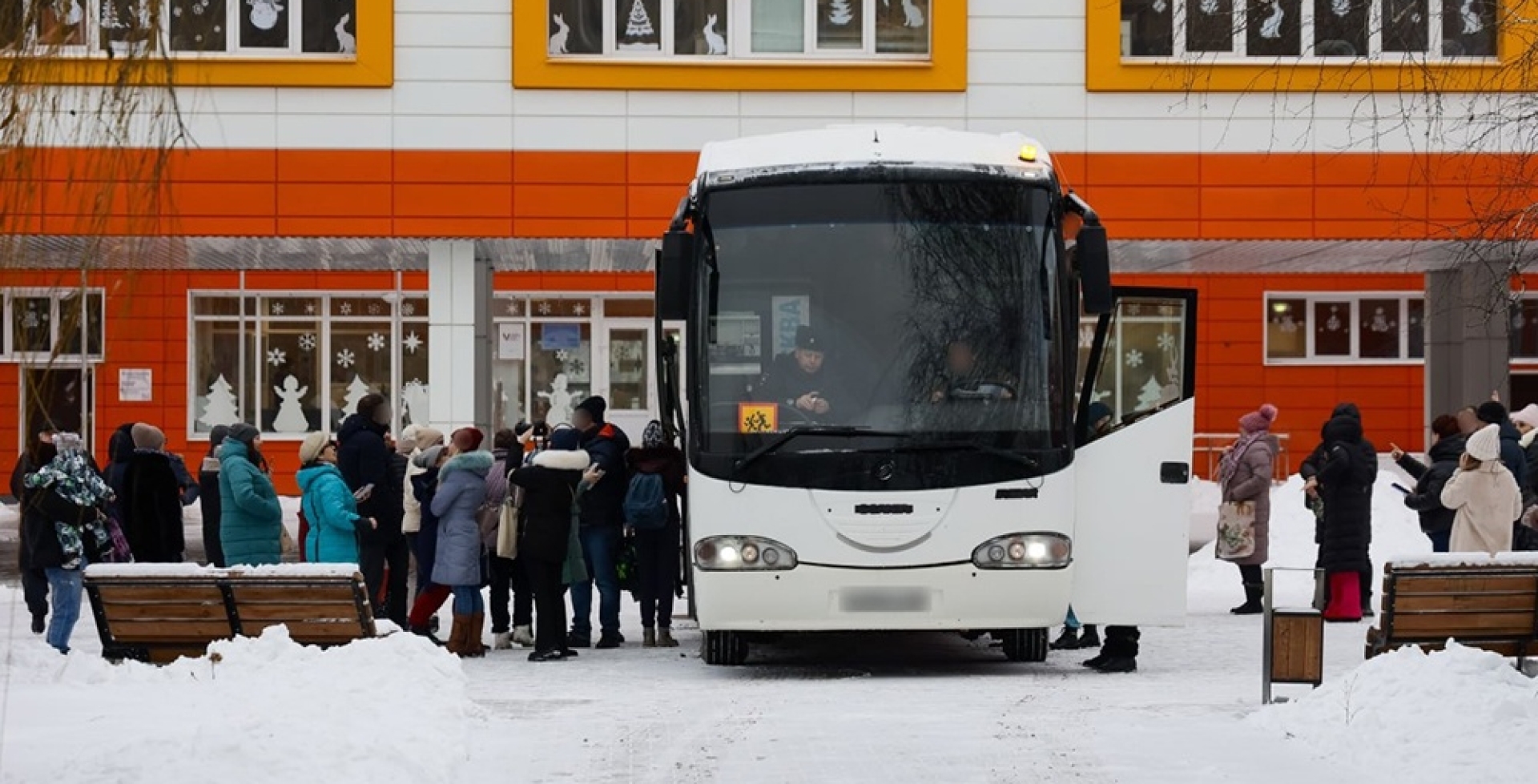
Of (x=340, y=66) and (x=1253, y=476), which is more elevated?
(x=340, y=66)

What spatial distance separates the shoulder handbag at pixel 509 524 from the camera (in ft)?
49.3

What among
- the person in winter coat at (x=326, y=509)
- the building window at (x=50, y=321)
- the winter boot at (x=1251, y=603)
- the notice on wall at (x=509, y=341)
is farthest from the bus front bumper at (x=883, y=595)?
the notice on wall at (x=509, y=341)

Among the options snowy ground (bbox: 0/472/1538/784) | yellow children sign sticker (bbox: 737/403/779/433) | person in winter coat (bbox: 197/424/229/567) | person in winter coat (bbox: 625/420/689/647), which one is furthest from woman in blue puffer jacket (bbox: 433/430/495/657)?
person in winter coat (bbox: 197/424/229/567)

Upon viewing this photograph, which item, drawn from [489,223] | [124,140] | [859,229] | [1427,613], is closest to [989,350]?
[859,229]

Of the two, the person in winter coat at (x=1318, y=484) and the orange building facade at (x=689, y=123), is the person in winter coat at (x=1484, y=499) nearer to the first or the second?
the person in winter coat at (x=1318, y=484)

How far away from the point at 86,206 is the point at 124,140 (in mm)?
251

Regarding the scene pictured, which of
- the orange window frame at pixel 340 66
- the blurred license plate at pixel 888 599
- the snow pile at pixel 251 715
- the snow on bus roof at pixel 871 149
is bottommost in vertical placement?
the snow pile at pixel 251 715

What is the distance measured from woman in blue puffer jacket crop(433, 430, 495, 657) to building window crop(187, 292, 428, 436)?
1860 centimetres

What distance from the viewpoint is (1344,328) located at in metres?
35.2

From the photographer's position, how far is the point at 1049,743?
33.3 feet

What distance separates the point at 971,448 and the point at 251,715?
499 cm

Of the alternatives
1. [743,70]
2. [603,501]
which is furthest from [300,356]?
[603,501]

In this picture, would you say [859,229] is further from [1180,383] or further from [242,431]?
[242,431]

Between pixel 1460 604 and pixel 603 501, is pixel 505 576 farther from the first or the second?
pixel 1460 604
